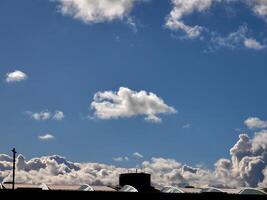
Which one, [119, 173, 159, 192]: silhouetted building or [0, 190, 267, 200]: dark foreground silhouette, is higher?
[119, 173, 159, 192]: silhouetted building

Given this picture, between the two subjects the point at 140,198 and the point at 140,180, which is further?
the point at 140,180

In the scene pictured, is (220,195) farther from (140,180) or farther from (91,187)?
(140,180)

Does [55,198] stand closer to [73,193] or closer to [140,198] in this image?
[73,193]

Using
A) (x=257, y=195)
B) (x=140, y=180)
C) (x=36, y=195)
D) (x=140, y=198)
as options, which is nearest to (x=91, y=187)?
(x=140, y=198)

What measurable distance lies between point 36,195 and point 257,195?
31623mm

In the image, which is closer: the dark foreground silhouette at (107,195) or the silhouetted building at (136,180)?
the dark foreground silhouette at (107,195)

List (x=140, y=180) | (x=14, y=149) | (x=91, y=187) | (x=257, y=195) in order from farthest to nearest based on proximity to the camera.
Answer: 1. (x=140, y=180)
2. (x=14, y=149)
3. (x=91, y=187)
4. (x=257, y=195)

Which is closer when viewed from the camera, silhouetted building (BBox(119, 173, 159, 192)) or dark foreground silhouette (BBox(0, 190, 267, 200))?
dark foreground silhouette (BBox(0, 190, 267, 200))

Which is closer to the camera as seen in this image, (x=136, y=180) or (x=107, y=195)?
(x=107, y=195)

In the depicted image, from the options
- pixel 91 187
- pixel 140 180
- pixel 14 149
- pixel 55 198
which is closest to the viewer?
pixel 55 198

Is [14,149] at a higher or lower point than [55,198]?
higher

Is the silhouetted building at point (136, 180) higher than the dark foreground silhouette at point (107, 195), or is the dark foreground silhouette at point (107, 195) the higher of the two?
the silhouetted building at point (136, 180)

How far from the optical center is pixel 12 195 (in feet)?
175

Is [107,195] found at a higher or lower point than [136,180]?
lower
